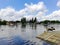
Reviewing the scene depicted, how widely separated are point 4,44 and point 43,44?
13461 millimetres

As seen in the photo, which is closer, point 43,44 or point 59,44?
point 59,44

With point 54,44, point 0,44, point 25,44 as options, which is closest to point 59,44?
point 54,44

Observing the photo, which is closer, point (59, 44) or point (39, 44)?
point (59, 44)

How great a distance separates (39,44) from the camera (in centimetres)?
5494

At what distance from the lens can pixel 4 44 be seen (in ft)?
182

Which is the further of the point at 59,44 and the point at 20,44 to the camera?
the point at 20,44

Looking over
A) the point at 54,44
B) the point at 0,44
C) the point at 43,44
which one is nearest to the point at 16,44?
the point at 0,44

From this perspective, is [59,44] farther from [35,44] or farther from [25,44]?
[25,44]

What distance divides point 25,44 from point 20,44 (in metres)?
1.79

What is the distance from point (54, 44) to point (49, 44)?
5.79ft

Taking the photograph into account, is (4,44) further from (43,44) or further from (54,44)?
(54,44)

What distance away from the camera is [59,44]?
50.3m

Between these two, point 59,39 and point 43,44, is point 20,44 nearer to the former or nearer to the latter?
point 43,44

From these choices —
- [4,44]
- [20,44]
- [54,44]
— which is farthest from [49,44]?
[4,44]
